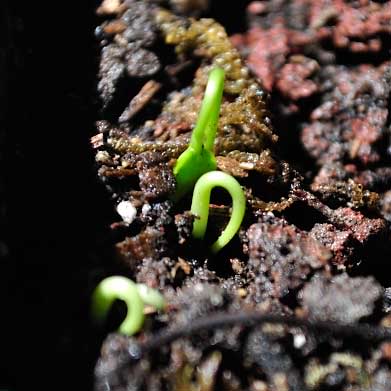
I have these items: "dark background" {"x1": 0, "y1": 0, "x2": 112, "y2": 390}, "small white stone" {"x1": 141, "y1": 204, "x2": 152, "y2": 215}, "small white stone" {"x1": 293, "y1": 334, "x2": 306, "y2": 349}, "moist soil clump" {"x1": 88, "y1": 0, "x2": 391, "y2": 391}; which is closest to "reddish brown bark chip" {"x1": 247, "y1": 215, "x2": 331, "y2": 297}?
"moist soil clump" {"x1": 88, "y1": 0, "x2": 391, "y2": 391}

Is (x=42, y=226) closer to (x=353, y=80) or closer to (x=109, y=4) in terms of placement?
(x=109, y=4)

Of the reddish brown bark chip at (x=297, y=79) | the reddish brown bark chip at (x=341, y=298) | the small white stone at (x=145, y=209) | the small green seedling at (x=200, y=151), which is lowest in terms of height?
the reddish brown bark chip at (x=341, y=298)

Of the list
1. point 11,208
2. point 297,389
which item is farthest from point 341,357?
point 11,208

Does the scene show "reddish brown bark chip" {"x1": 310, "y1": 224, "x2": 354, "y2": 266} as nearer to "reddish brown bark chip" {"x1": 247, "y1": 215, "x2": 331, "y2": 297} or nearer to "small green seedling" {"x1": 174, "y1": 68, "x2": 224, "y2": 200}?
"reddish brown bark chip" {"x1": 247, "y1": 215, "x2": 331, "y2": 297}

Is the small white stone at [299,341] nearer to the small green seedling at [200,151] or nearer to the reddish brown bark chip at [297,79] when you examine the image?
the small green seedling at [200,151]

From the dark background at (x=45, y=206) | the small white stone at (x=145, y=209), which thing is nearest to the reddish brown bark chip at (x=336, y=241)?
the small white stone at (x=145, y=209)

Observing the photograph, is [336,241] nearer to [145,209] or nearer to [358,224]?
[358,224]
